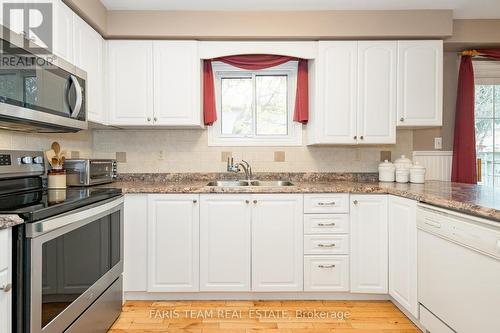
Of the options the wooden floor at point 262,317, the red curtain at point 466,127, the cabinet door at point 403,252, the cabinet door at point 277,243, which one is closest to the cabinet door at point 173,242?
the wooden floor at point 262,317

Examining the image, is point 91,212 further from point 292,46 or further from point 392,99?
point 392,99

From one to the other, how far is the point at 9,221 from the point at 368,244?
87.1 inches

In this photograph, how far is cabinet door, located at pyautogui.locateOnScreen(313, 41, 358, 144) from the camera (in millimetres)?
2619

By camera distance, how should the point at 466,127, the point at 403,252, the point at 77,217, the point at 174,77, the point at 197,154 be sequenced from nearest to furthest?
the point at 77,217, the point at 403,252, the point at 174,77, the point at 466,127, the point at 197,154

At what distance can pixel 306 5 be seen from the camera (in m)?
2.51

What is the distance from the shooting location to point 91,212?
1.72 m

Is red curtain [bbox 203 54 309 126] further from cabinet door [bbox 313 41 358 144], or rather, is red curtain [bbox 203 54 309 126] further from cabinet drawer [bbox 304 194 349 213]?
cabinet drawer [bbox 304 194 349 213]

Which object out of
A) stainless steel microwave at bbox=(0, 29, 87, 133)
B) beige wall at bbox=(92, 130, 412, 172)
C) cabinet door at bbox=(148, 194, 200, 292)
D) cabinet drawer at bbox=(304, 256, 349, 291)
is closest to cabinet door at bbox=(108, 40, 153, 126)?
beige wall at bbox=(92, 130, 412, 172)

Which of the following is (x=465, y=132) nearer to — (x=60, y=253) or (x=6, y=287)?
(x=60, y=253)

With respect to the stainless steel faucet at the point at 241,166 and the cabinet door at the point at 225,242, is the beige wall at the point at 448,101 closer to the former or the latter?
the stainless steel faucet at the point at 241,166

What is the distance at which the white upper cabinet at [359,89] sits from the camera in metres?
2.62

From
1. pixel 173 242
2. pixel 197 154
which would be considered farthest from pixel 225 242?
pixel 197 154

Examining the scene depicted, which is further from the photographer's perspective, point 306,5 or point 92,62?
point 306,5

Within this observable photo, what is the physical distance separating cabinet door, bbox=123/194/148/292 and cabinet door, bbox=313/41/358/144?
1.60 metres
